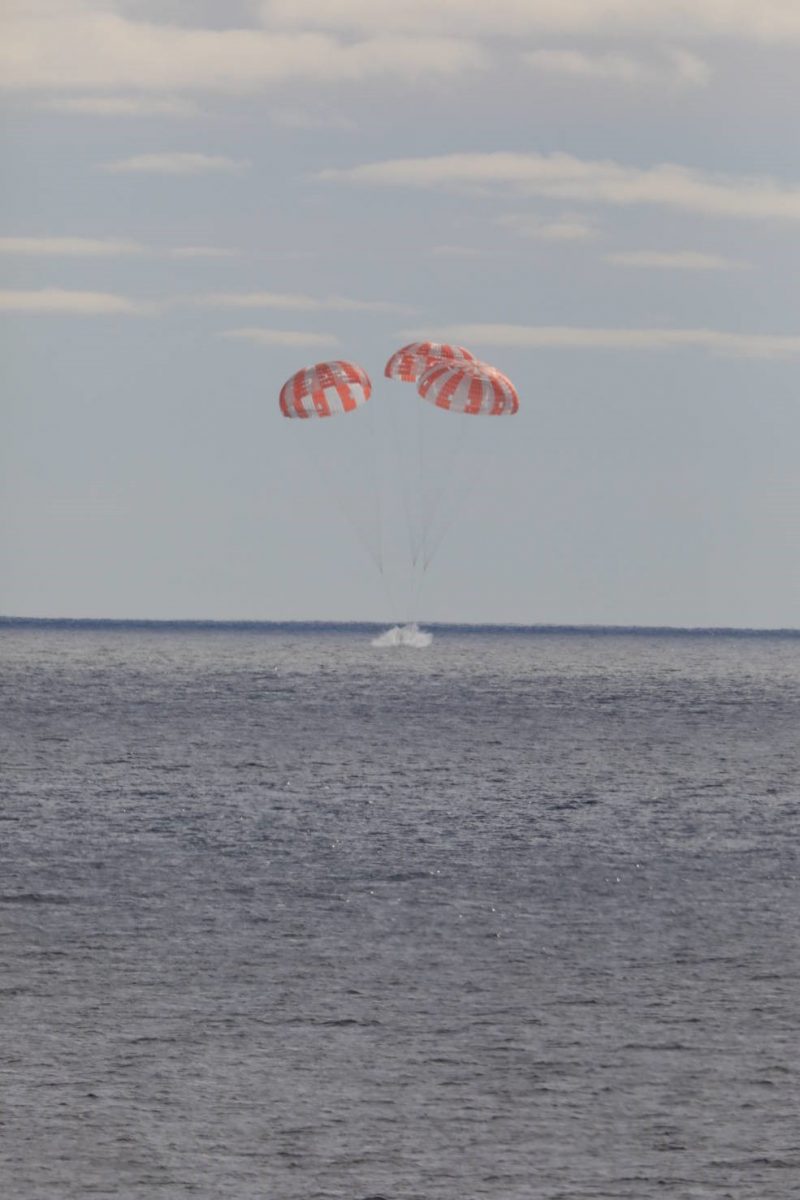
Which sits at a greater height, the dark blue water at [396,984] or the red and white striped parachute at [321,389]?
the red and white striped parachute at [321,389]

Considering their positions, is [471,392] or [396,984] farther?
[471,392]

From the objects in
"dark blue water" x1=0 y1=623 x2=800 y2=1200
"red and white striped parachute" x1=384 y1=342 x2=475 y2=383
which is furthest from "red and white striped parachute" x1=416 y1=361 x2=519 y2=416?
"dark blue water" x1=0 y1=623 x2=800 y2=1200

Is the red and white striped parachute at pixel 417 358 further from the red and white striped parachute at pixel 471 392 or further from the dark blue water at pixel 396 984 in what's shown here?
the dark blue water at pixel 396 984

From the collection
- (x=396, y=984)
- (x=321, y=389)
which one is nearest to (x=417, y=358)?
(x=321, y=389)

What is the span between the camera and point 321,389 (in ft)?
148

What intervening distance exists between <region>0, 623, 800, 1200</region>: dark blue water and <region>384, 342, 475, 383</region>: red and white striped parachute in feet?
35.8

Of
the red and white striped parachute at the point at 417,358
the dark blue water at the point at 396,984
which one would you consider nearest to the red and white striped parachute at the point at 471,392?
the red and white striped parachute at the point at 417,358

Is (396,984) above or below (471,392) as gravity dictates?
below

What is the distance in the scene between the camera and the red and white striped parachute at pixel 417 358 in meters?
45.6

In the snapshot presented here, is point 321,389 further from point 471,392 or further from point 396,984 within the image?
point 396,984

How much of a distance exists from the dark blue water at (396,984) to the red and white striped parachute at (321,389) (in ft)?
32.1

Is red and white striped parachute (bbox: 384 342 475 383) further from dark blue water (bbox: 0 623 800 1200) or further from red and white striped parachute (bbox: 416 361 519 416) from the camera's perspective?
dark blue water (bbox: 0 623 800 1200)

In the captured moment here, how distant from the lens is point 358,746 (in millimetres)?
53375

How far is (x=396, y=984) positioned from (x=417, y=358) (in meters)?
29.9
